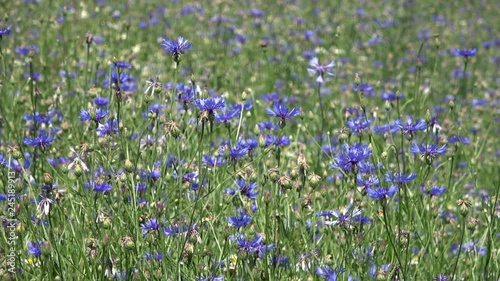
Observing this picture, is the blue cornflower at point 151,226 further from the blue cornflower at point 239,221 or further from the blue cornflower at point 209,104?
the blue cornflower at point 209,104

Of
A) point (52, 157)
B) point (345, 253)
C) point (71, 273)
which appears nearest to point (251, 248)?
point (345, 253)

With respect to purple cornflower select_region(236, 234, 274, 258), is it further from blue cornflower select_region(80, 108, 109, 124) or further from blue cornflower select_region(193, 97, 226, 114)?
blue cornflower select_region(80, 108, 109, 124)

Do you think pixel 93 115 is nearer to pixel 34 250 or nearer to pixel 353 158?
pixel 34 250

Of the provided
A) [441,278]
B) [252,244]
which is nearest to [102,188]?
[252,244]

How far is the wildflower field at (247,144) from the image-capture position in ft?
8.30

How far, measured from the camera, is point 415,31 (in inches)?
312

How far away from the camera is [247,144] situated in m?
3.02

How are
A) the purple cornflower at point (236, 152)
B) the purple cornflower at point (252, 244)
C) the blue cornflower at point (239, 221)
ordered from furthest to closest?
the purple cornflower at point (236, 152)
the blue cornflower at point (239, 221)
the purple cornflower at point (252, 244)

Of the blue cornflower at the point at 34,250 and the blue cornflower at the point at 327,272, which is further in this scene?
the blue cornflower at the point at 34,250

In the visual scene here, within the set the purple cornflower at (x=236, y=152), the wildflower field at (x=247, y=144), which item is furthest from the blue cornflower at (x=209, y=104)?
the purple cornflower at (x=236, y=152)

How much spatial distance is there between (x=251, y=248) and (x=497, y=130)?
386 cm

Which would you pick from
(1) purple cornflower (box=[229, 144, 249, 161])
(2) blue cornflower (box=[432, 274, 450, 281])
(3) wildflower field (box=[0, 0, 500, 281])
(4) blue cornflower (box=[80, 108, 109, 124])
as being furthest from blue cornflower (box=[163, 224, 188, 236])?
(2) blue cornflower (box=[432, 274, 450, 281])

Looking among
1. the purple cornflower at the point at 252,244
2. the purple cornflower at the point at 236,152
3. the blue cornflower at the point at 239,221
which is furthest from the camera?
the purple cornflower at the point at 236,152

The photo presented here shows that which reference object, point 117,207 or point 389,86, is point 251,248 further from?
point 389,86
